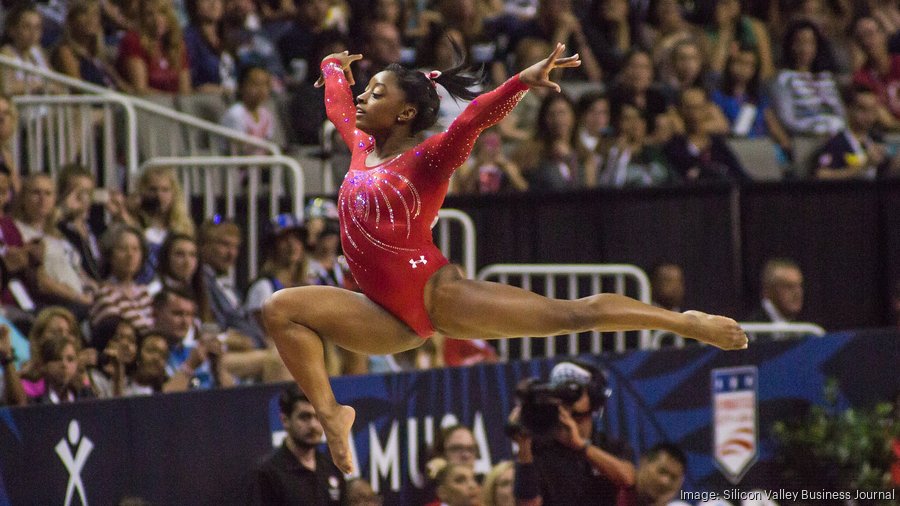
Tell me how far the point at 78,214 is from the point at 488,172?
281 centimetres

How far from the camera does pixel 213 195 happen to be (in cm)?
905

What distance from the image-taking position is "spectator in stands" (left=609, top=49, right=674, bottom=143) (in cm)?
1091

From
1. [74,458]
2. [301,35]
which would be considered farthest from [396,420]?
[301,35]

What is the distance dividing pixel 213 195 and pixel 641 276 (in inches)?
95.6

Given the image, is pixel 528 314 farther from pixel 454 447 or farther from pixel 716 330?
pixel 454 447

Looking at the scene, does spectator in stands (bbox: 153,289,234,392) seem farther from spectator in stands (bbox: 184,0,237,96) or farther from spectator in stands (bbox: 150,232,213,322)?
spectator in stands (bbox: 184,0,237,96)

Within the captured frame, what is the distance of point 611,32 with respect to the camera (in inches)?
471

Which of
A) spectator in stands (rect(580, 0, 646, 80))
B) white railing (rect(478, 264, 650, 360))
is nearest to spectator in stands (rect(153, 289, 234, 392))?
white railing (rect(478, 264, 650, 360))

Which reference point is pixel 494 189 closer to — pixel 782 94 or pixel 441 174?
pixel 782 94

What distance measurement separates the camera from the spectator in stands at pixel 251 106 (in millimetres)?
9672

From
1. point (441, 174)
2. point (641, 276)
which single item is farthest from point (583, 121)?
point (441, 174)

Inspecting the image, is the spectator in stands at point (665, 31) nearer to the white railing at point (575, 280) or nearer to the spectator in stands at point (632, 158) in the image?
the spectator in stands at point (632, 158)

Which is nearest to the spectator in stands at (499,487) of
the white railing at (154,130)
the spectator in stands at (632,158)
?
the white railing at (154,130)

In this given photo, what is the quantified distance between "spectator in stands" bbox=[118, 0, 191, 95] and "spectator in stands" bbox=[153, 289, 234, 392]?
231 centimetres
